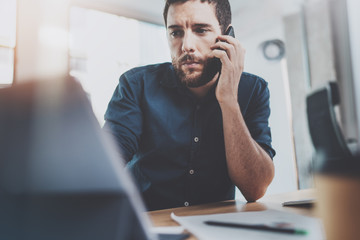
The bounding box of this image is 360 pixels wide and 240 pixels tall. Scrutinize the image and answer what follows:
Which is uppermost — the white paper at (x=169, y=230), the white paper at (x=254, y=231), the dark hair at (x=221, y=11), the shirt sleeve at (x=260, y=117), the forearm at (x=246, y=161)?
the dark hair at (x=221, y=11)

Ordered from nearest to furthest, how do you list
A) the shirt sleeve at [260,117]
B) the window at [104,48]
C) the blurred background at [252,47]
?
the shirt sleeve at [260,117] → the blurred background at [252,47] → the window at [104,48]

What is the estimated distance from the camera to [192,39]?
120 cm

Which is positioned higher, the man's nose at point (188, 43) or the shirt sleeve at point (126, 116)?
the man's nose at point (188, 43)

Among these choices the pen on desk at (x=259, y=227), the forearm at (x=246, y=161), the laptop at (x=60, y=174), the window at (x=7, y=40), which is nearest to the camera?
the laptop at (x=60, y=174)

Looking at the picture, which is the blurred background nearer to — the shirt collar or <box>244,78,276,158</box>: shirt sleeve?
<box>244,78,276,158</box>: shirt sleeve

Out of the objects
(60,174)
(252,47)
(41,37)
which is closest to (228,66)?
(60,174)

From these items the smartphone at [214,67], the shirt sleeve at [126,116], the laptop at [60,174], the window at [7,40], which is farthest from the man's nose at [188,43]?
the window at [7,40]

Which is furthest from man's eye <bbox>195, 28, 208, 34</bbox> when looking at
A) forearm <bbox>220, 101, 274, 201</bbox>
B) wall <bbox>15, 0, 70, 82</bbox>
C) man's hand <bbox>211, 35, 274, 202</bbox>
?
wall <bbox>15, 0, 70, 82</bbox>

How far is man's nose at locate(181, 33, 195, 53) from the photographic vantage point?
1.17 m

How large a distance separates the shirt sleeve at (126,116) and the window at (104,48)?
2063 millimetres

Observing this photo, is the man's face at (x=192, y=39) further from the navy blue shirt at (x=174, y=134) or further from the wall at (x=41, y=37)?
the wall at (x=41, y=37)

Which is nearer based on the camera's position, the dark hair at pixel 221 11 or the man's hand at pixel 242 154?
the man's hand at pixel 242 154

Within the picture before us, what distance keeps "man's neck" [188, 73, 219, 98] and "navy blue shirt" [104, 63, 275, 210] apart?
2.0 inches

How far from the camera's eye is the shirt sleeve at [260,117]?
1.15 m
